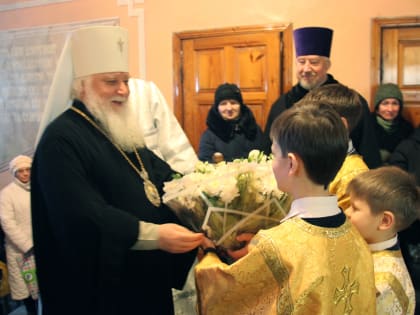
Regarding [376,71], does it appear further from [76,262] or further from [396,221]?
[76,262]

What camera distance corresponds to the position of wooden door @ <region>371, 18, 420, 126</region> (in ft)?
12.8

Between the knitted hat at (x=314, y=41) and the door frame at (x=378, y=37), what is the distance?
2.98 feet

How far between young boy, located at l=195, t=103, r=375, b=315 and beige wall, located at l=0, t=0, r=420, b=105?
9.58ft

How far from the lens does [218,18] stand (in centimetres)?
445

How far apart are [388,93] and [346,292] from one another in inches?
106

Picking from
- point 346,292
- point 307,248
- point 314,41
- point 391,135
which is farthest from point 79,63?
point 391,135

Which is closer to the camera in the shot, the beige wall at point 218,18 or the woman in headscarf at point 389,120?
the woman in headscarf at point 389,120

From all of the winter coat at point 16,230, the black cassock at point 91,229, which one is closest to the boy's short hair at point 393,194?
the black cassock at point 91,229

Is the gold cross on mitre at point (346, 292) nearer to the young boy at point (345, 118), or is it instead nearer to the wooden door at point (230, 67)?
the young boy at point (345, 118)

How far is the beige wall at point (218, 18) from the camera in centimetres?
396

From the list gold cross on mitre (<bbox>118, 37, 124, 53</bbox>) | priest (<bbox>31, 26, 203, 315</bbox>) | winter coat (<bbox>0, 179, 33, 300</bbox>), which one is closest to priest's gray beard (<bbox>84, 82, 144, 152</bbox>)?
priest (<bbox>31, 26, 203, 315</bbox>)

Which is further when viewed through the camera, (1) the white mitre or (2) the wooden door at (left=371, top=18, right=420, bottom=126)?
(2) the wooden door at (left=371, top=18, right=420, bottom=126)

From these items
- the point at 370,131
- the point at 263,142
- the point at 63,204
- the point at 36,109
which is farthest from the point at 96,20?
the point at 63,204

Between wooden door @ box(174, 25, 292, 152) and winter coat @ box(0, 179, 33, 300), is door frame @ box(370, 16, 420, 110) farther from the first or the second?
winter coat @ box(0, 179, 33, 300)
